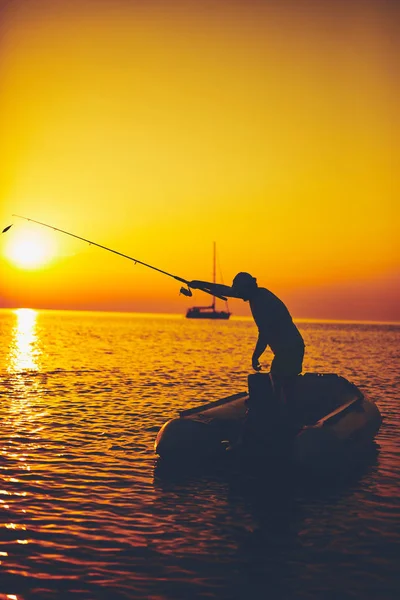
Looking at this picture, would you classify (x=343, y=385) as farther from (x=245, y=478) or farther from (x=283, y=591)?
(x=283, y=591)

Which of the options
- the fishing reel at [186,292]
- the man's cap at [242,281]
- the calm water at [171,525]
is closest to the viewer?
the calm water at [171,525]

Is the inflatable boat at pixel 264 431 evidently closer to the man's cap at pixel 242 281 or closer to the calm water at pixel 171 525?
the calm water at pixel 171 525

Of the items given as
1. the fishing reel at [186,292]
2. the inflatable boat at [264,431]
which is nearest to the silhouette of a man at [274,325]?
the inflatable boat at [264,431]

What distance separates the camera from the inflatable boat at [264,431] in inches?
430

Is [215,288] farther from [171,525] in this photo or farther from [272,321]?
[171,525]

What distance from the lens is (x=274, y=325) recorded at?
37.6ft

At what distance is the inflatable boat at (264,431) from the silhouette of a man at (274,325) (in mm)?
339

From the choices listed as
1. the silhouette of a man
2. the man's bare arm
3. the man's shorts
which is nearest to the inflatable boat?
the man's shorts

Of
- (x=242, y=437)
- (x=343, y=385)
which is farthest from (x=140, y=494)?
(x=343, y=385)

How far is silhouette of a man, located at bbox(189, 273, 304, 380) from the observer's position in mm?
11383

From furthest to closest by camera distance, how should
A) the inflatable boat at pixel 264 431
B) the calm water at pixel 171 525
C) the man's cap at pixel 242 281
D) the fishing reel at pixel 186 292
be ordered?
the fishing reel at pixel 186 292, the man's cap at pixel 242 281, the inflatable boat at pixel 264 431, the calm water at pixel 171 525

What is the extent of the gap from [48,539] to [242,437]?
162 inches

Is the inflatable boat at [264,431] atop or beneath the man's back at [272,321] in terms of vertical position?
beneath

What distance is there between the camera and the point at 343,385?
15102 mm
